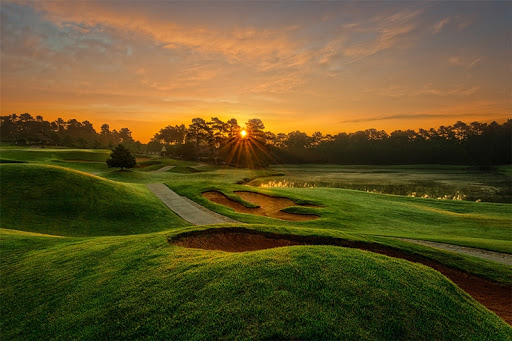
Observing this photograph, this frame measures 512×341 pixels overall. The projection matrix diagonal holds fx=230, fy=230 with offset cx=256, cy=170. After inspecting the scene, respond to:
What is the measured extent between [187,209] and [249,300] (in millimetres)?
15632

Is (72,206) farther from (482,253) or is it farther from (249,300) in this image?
(482,253)

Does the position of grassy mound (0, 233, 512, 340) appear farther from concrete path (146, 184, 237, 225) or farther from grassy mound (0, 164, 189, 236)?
concrete path (146, 184, 237, 225)

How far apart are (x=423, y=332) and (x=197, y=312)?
4047 millimetres

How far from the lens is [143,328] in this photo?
427 cm

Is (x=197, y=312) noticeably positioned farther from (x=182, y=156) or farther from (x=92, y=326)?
(x=182, y=156)

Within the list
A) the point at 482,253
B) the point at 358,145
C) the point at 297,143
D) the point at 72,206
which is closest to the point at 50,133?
the point at 72,206

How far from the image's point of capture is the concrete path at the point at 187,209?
53.2 feet

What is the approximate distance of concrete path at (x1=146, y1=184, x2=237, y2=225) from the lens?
16.2 meters

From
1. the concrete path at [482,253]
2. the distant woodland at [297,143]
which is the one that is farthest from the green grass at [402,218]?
the distant woodland at [297,143]

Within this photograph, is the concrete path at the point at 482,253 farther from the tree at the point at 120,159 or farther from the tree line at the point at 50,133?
the tree line at the point at 50,133

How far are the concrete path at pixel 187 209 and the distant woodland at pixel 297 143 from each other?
53.7 metres

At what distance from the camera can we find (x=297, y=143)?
12612 centimetres

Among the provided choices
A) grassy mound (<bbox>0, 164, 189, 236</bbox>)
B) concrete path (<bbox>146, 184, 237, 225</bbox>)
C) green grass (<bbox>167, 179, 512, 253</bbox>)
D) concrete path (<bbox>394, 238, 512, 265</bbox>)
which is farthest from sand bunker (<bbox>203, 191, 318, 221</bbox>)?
concrete path (<bbox>394, 238, 512, 265</bbox>)

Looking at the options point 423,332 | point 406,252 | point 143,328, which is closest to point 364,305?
point 423,332
